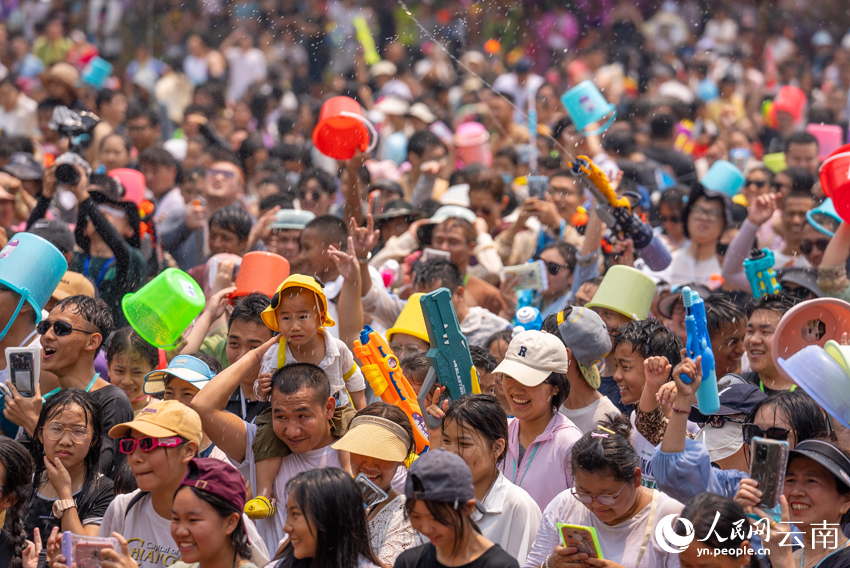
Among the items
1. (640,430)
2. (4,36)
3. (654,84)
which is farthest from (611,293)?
(4,36)

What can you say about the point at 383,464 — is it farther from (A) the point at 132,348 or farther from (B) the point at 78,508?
(A) the point at 132,348

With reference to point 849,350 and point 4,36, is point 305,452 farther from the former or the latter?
point 4,36

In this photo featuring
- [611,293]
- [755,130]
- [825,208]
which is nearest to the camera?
[611,293]

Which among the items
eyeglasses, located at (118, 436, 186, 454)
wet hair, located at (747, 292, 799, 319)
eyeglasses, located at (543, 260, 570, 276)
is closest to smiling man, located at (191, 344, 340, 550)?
eyeglasses, located at (118, 436, 186, 454)

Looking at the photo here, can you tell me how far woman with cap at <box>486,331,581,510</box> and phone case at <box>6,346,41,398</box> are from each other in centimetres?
205

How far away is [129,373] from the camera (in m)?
4.88

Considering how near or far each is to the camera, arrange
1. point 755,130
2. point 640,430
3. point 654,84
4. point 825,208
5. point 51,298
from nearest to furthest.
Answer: point 640,430
point 51,298
point 825,208
point 755,130
point 654,84

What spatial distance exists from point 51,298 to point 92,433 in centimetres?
170

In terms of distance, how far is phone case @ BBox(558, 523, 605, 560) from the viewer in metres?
3.12

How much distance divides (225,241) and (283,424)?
2.82 meters

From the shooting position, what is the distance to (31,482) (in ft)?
13.3

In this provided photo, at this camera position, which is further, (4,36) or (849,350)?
(4,36)

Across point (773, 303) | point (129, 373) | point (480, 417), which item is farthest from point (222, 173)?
point (480, 417)

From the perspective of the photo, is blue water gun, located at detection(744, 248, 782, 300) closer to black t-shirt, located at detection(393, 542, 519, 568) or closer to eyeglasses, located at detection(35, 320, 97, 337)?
black t-shirt, located at detection(393, 542, 519, 568)
